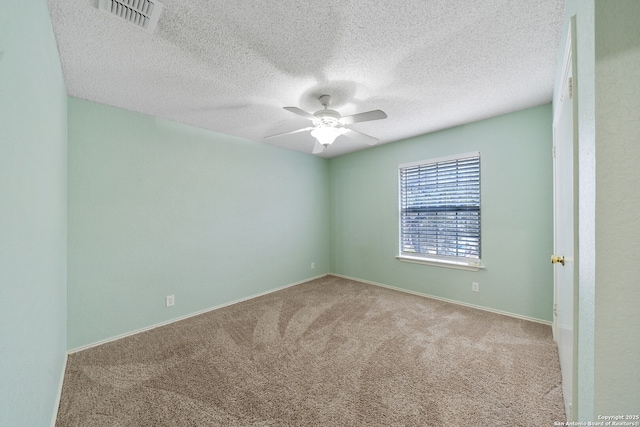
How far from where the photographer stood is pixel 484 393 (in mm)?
1669

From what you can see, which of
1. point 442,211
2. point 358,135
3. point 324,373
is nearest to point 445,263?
point 442,211

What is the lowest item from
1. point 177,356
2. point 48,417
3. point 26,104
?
point 177,356

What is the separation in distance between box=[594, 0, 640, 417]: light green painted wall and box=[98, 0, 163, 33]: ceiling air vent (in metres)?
1.90

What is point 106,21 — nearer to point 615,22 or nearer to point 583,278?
point 615,22

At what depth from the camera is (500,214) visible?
2943mm

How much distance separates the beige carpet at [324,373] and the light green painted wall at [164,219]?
0.36m

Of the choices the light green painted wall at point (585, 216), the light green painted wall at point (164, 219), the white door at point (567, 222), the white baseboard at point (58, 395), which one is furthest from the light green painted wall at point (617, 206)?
the light green painted wall at point (164, 219)

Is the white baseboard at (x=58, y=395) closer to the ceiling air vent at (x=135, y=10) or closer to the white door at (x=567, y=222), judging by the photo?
the ceiling air vent at (x=135, y=10)

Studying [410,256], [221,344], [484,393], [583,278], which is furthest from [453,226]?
[221,344]

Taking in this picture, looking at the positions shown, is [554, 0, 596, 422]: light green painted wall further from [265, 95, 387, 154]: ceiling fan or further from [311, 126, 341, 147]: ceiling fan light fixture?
[311, 126, 341, 147]: ceiling fan light fixture

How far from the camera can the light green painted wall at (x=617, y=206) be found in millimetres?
684

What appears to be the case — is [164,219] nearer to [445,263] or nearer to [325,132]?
[325,132]

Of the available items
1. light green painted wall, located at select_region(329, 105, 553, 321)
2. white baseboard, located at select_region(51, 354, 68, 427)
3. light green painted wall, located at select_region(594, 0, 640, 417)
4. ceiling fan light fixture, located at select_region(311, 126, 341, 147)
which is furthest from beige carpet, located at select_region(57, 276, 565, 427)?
ceiling fan light fixture, located at select_region(311, 126, 341, 147)

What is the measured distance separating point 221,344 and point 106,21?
256cm
